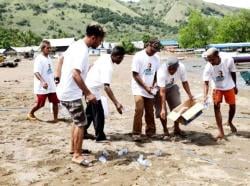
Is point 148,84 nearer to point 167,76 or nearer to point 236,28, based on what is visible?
point 167,76

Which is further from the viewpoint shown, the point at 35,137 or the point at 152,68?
the point at 35,137

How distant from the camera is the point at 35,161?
23.6 ft

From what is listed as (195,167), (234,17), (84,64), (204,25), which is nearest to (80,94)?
(84,64)

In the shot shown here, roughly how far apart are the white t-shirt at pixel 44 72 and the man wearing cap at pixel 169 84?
2679 mm

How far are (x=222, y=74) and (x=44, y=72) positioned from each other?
12.7 feet

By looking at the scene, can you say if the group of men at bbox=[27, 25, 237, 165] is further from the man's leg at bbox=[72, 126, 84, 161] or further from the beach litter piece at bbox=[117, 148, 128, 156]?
the beach litter piece at bbox=[117, 148, 128, 156]

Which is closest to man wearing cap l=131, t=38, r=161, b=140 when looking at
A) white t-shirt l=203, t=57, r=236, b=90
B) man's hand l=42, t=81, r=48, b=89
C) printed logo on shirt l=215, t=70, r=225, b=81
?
white t-shirt l=203, t=57, r=236, b=90

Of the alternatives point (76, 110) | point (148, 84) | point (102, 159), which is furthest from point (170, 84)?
point (76, 110)

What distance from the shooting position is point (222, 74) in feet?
28.0

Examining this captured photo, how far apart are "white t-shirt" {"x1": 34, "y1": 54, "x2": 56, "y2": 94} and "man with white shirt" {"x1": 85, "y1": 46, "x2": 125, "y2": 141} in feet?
6.85

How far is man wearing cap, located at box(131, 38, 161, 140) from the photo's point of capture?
26.6ft

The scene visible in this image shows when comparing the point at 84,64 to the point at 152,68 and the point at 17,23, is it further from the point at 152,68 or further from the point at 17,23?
the point at 17,23

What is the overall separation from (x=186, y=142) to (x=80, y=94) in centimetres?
261

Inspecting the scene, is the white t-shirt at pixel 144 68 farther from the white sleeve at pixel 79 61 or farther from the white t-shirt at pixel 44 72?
the white t-shirt at pixel 44 72
